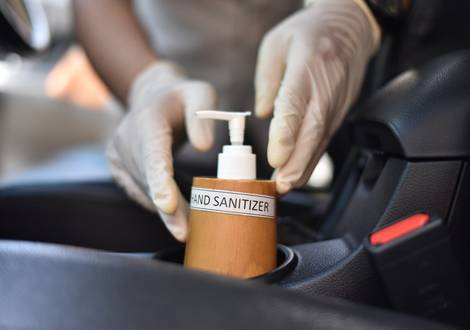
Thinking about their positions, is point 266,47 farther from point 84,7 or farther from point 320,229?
point 84,7

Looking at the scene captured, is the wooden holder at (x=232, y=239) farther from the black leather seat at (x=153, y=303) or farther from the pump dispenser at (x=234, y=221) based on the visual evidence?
the black leather seat at (x=153, y=303)

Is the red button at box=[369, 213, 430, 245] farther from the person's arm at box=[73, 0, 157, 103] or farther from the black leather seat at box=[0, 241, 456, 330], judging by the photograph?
the person's arm at box=[73, 0, 157, 103]

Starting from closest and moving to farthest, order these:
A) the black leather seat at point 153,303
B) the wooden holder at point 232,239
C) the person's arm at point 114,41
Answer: the black leather seat at point 153,303
the wooden holder at point 232,239
the person's arm at point 114,41

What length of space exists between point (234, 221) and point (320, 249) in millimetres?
124

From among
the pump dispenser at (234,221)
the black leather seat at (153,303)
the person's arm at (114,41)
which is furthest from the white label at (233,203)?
the person's arm at (114,41)

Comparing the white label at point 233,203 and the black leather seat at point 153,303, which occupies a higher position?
the black leather seat at point 153,303

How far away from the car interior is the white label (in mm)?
51

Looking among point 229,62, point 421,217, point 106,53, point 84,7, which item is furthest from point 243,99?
point 421,217

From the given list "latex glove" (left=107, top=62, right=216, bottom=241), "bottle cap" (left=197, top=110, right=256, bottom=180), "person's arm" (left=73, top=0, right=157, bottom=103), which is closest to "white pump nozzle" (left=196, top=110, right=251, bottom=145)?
"bottle cap" (left=197, top=110, right=256, bottom=180)

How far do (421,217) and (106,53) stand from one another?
941 millimetres

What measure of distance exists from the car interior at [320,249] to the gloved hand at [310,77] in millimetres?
55

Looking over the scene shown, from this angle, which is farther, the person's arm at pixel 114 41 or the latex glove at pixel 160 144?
the person's arm at pixel 114 41

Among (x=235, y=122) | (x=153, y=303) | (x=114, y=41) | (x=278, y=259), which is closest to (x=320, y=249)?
(x=278, y=259)

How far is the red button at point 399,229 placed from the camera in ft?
1.07
